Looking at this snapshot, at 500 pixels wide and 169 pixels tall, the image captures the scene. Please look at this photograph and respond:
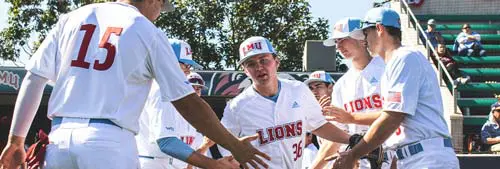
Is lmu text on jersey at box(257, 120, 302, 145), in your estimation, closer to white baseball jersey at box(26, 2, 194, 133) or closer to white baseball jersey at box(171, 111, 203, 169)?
white baseball jersey at box(171, 111, 203, 169)

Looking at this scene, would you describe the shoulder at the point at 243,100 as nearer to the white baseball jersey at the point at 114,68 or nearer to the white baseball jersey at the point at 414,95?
the white baseball jersey at the point at 414,95

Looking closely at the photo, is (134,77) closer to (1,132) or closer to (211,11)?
(1,132)

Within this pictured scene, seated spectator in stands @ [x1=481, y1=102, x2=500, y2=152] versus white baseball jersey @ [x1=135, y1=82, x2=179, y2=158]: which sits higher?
white baseball jersey @ [x1=135, y1=82, x2=179, y2=158]

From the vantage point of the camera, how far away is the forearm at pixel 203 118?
4.57m

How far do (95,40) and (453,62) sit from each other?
1689 cm

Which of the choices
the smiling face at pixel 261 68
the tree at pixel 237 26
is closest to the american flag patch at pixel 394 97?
the smiling face at pixel 261 68

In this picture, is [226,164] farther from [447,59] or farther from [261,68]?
[447,59]

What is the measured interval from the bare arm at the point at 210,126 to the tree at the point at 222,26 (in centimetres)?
2519

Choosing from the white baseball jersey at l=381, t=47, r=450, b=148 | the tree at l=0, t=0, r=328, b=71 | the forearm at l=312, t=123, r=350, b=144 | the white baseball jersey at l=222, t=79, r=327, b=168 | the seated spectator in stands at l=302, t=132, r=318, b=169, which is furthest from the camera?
the tree at l=0, t=0, r=328, b=71

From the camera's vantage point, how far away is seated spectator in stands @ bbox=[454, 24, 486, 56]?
2200 centimetres

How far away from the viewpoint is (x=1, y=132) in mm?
18312

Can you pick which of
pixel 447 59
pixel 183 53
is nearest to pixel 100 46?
pixel 183 53

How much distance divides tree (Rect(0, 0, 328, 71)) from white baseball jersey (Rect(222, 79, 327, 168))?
22405 millimetres

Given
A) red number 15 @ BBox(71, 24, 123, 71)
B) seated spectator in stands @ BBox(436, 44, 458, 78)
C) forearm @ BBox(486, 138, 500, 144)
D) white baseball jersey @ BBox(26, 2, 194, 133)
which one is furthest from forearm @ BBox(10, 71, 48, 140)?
seated spectator in stands @ BBox(436, 44, 458, 78)
